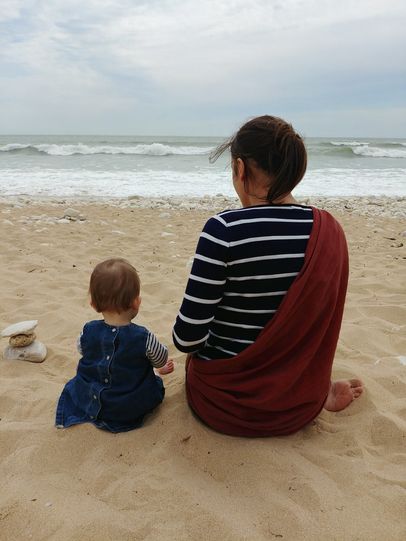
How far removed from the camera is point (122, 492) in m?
1.78

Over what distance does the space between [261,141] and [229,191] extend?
10.7 metres

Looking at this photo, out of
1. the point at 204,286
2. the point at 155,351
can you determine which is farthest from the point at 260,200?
the point at 155,351

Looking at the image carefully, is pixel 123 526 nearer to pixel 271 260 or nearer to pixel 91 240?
pixel 271 260

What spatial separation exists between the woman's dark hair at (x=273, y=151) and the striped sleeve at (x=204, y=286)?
26 cm

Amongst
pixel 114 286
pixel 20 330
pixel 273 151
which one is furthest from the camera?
pixel 20 330

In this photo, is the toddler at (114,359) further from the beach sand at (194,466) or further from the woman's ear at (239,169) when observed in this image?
the woman's ear at (239,169)

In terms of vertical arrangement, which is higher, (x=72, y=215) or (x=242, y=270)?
(x=242, y=270)

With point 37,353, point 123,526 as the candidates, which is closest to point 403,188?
point 37,353

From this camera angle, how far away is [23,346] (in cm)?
288

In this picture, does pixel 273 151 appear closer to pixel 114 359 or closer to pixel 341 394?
pixel 114 359

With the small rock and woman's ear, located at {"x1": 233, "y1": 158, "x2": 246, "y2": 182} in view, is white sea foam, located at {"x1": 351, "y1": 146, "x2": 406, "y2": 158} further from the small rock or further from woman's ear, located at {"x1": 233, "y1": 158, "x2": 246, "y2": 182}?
woman's ear, located at {"x1": 233, "y1": 158, "x2": 246, "y2": 182}

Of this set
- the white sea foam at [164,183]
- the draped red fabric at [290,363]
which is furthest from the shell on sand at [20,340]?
the white sea foam at [164,183]

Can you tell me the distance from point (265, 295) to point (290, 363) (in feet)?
1.01

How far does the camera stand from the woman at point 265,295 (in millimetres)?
1813
